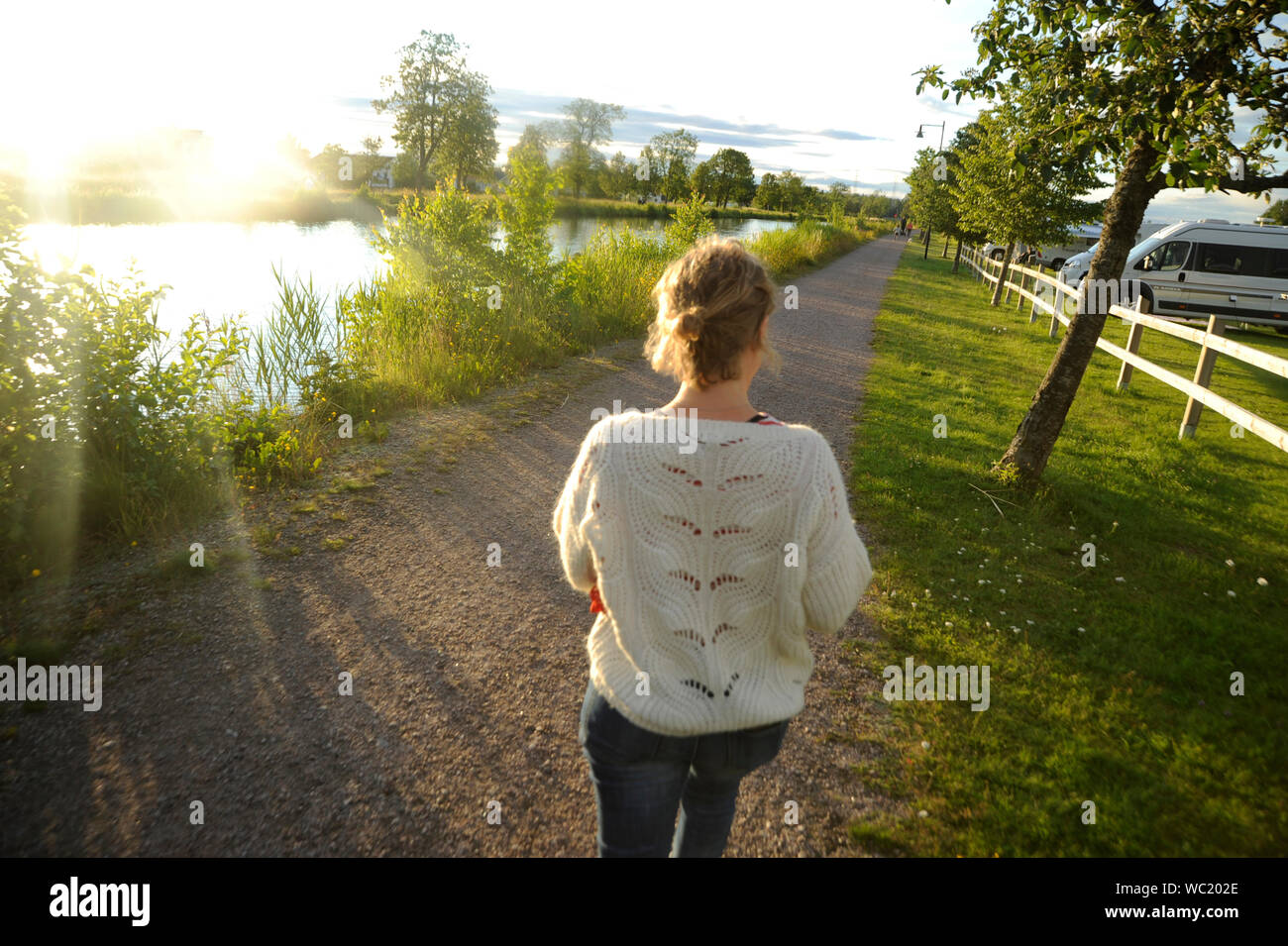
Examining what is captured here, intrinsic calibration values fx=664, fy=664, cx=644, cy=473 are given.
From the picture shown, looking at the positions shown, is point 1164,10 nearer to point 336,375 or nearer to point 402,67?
point 336,375

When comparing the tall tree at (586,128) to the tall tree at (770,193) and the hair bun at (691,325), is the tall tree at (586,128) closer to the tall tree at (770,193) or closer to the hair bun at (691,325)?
the tall tree at (770,193)

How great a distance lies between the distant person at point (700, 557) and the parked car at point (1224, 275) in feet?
66.7

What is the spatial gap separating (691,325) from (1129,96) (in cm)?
476

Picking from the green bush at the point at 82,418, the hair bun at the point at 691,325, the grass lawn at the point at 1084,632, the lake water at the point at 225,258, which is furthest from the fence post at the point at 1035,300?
the hair bun at the point at 691,325

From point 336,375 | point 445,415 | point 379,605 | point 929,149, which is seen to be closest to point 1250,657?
point 379,605

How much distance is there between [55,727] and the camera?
3.09 meters

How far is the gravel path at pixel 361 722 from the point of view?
2.68 meters

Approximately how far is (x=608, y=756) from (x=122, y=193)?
35.1 meters

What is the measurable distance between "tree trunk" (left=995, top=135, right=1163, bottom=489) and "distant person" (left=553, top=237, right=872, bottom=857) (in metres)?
5.07

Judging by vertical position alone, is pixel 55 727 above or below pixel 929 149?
below

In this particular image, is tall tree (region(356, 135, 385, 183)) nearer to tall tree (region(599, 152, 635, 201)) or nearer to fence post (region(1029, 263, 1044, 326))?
tall tree (region(599, 152, 635, 201))

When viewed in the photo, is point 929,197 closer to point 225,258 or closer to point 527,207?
point 527,207

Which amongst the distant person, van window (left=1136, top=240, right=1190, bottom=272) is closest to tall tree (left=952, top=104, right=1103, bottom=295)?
van window (left=1136, top=240, right=1190, bottom=272)

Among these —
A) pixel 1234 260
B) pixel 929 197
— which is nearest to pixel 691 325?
pixel 1234 260
